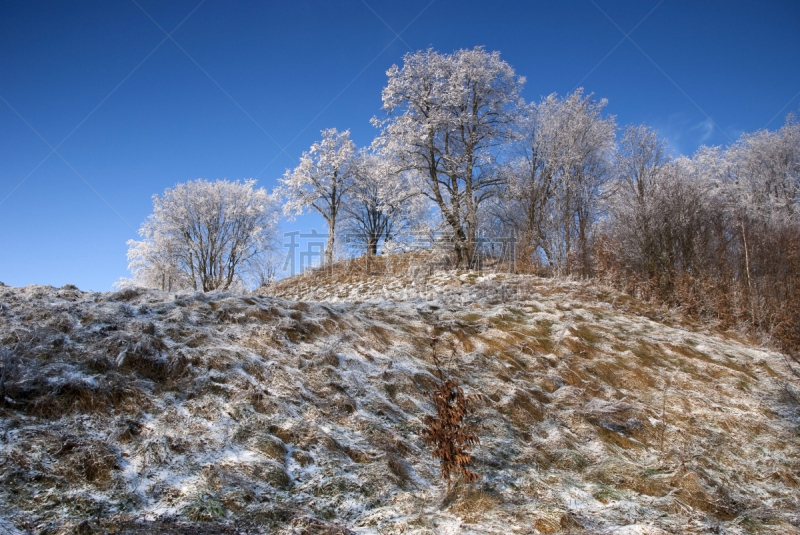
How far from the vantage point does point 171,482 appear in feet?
10.7

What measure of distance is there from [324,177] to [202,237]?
8.99 m

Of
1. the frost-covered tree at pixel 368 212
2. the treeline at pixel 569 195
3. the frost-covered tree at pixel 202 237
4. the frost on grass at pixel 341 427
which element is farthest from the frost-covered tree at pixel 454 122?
the frost-covered tree at pixel 202 237

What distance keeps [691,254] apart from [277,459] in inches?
567

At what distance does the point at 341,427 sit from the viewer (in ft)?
14.8

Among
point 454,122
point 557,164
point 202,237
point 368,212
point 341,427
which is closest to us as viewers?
point 341,427

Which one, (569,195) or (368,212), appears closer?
(569,195)

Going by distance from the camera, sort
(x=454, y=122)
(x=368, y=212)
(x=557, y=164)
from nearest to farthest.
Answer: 1. (x=454, y=122)
2. (x=557, y=164)
3. (x=368, y=212)

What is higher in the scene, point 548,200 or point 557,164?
point 557,164

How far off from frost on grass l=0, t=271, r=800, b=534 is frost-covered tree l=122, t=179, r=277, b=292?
23.0 metres

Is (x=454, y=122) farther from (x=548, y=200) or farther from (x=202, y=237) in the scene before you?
(x=202, y=237)

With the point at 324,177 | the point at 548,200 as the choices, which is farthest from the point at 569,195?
the point at 324,177

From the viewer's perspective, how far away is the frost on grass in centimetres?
319

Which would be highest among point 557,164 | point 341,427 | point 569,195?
point 557,164

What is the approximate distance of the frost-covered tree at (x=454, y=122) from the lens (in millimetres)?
17750
